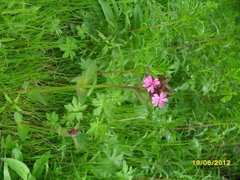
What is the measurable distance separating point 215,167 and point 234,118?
28 cm

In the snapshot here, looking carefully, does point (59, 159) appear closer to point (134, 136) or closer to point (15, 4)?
point (134, 136)

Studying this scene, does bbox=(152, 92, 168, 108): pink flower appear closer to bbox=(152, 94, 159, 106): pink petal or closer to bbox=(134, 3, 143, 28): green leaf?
bbox=(152, 94, 159, 106): pink petal

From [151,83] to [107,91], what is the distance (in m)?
0.19

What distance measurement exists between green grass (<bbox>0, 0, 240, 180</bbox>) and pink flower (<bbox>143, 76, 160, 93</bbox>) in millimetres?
44

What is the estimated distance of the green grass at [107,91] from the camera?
1.20 meters

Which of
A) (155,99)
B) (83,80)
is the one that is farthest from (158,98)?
(83,80)

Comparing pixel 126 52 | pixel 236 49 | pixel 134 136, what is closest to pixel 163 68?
pixel 126 52

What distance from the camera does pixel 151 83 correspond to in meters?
1.21

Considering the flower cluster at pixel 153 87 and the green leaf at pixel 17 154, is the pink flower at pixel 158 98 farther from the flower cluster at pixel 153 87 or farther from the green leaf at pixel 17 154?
the green leaf at pixel 17 154

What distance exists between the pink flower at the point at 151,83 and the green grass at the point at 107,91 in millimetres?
44

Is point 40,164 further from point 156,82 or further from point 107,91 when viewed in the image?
point 156,82

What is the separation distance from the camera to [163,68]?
1.46 metres

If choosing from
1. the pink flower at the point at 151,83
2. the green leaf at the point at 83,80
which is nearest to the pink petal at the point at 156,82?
the pink flower at the point at 151,83

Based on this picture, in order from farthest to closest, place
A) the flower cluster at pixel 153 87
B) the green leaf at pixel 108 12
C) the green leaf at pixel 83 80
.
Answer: the green leaf at pixel 108 12
the flower cluster at pixel 153 87
the green leaf at pixel 83 80
